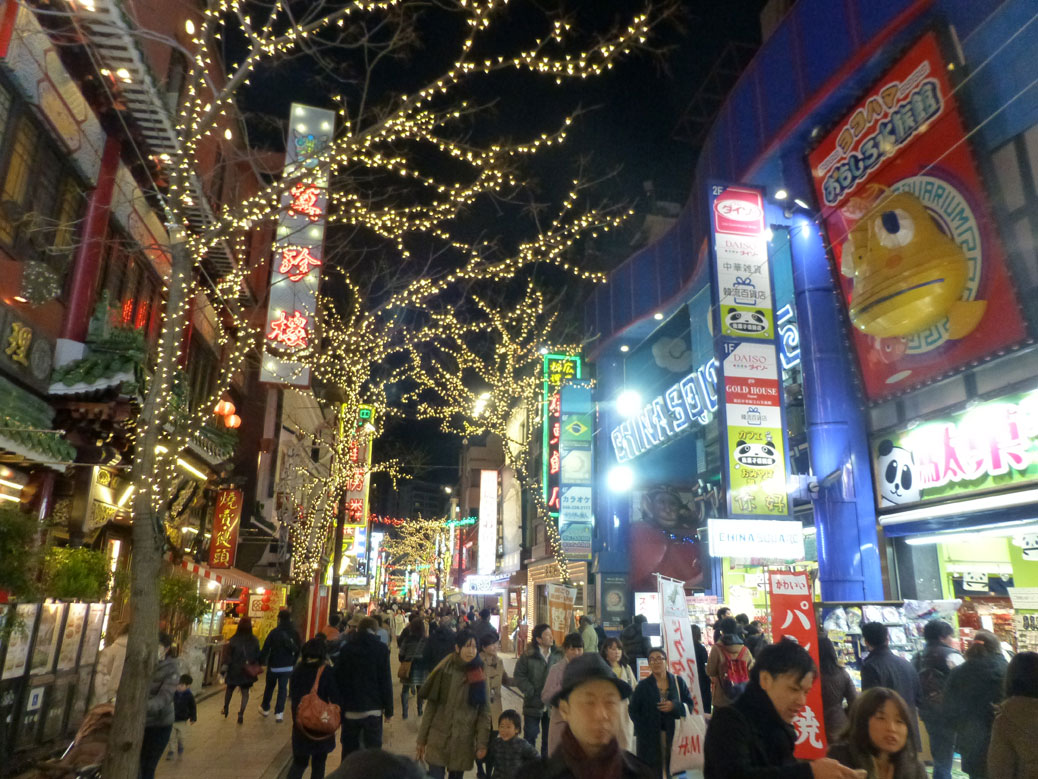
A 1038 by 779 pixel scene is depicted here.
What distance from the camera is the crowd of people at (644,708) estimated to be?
2.83m

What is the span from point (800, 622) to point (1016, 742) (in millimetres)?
3404

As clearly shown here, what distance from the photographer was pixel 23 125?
938 cm

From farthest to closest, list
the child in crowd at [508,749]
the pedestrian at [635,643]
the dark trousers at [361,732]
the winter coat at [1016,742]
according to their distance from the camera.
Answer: the pedestrian at [635,643] → the dark trousers at [361,732] → the child in crowd at [508,749] → the winter coat at [1016,742]

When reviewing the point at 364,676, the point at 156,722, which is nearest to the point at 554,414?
the point at 364,676

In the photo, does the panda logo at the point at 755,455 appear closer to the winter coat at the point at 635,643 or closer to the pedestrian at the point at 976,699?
the winter coat at the point at 635,643

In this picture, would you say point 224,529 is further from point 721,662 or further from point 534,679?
point 721,662

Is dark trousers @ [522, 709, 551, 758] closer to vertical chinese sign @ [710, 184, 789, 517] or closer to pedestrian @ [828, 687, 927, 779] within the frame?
vertical chinese sign @ [710, 184, 789, 517]

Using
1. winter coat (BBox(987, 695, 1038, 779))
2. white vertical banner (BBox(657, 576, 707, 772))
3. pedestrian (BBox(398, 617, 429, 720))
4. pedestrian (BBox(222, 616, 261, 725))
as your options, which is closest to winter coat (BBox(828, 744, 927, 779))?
winter coat (BBox(987, 695, 1038, 779))

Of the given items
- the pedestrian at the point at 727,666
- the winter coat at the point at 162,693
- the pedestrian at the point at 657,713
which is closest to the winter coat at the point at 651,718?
the pedestrian at the point at 657,713

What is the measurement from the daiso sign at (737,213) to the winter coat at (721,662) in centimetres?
838

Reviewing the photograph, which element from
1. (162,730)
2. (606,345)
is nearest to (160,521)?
(162,730)

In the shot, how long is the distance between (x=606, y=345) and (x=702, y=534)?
829 centimetres

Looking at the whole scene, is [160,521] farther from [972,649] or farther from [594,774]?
[972,649]

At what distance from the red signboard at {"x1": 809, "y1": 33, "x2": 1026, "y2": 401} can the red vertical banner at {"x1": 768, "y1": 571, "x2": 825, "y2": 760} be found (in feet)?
14.5
